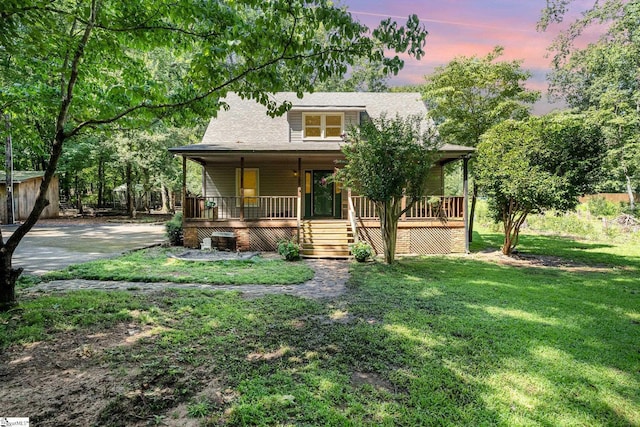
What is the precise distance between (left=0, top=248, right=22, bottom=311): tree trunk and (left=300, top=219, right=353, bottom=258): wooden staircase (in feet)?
23.5

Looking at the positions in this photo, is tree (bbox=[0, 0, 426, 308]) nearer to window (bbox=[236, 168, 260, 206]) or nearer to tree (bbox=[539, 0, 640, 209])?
tree (bbox=[539, 0, 640, 209])

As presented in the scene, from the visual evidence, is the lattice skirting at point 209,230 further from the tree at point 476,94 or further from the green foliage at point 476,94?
the tree at point 476,94

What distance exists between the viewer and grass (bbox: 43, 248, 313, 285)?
23.7ft

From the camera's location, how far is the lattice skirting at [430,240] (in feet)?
38.9

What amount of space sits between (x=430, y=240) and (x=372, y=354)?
884 centimetres

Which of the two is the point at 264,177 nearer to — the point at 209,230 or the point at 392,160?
the point at 209,230

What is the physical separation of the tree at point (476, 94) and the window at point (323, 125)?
393 centimetres

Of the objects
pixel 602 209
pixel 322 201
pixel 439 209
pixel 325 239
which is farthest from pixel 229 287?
pixel 602 209

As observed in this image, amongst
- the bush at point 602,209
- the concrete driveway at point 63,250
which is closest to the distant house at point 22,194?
the concrete driveway at point 63,250

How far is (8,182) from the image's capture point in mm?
19547

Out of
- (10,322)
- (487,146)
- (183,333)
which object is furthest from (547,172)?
(10,322)

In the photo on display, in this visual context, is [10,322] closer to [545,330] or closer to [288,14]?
[288,14]

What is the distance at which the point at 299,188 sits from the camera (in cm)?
1202

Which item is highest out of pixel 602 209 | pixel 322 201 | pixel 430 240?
pixel 322 201
